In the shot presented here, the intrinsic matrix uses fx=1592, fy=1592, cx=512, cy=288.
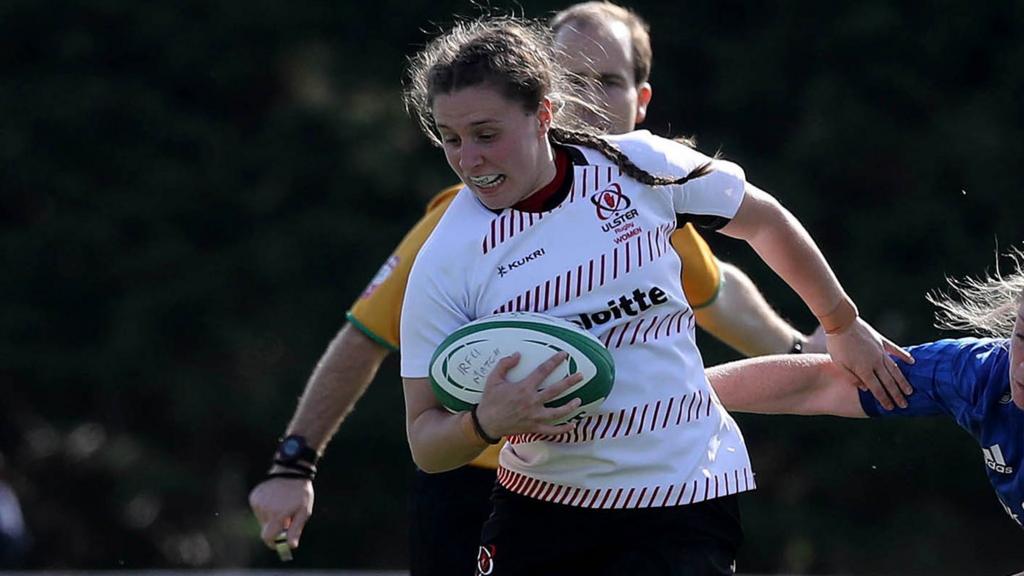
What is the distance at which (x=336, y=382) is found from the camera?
390 cm

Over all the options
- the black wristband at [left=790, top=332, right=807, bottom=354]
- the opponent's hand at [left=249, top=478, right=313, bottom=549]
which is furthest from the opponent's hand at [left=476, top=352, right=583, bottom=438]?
the black wristband at [left=790, top=332, right=807, bottom=354]

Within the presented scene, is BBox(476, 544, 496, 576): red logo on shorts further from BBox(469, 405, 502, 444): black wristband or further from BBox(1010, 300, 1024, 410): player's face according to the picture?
BBox(1010, 300, 1024, 410): player's face

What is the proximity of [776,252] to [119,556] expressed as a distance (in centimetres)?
864

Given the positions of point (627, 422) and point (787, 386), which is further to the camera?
point (787, 386)

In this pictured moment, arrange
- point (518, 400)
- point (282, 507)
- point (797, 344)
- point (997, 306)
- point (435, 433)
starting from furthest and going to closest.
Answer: point (797, 344) < point (282, 507) < point (997, 306) < point (435, 433) < point (518, 400)

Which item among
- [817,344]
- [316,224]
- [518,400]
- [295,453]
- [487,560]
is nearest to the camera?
[518,400]

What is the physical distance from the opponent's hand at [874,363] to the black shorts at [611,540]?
0.45 m

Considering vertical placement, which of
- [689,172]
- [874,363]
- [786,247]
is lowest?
[874,363]

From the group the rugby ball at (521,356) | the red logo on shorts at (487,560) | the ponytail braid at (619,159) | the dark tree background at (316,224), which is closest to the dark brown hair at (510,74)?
the ponytail braid at (619,159)

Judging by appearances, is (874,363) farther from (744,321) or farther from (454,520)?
(454,520)

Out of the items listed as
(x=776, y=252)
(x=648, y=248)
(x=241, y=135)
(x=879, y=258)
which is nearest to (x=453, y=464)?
(x=648, y=248)

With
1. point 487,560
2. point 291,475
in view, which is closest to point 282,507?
point 291,475

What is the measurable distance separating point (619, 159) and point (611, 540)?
2.33 feet

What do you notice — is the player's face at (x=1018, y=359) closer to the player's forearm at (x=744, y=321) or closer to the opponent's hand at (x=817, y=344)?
the opponent's hand at (x=817, y=344)
